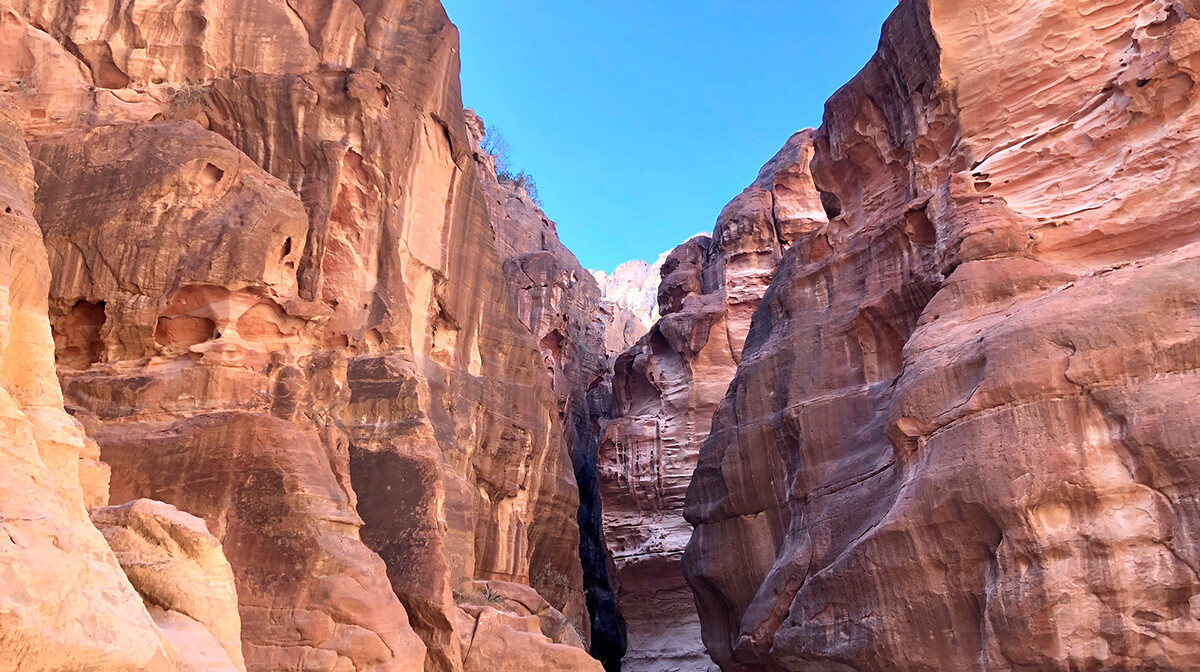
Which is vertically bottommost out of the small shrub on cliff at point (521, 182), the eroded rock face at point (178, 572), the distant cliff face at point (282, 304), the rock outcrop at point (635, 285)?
the eroded rock face at point (178, 572)

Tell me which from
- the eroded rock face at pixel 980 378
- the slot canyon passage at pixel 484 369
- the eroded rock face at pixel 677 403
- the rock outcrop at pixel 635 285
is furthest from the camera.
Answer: the rock outcrop at pixel 635 285

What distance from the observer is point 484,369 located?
2700 cm

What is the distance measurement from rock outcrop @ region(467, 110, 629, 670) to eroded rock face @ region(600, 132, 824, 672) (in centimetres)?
280

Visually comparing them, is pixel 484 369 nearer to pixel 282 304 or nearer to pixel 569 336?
pixel 282 304

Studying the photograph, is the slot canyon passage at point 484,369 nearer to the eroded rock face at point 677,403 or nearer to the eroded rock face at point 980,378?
the eroded rock face at point 980,378

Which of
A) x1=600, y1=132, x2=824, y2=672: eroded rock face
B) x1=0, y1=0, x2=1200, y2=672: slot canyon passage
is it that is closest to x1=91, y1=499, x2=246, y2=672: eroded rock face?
x1=0, y1=0, x2=1200, y2=672: slot canyon passage

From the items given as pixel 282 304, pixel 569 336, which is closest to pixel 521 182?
pixel 569 336

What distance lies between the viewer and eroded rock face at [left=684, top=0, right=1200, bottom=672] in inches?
563

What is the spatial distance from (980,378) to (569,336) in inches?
1253

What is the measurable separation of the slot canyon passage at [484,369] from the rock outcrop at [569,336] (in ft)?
45.6

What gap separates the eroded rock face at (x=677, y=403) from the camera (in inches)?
1526

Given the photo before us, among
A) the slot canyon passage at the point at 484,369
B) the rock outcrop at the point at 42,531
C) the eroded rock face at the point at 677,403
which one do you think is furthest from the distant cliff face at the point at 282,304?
the eroded rock face at the point at 677,403

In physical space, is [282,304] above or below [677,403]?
below

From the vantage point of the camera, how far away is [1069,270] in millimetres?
18234
